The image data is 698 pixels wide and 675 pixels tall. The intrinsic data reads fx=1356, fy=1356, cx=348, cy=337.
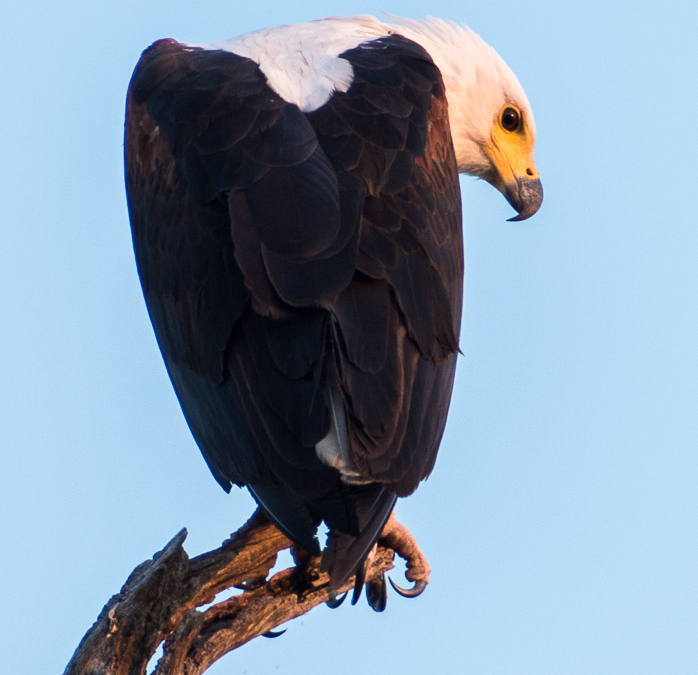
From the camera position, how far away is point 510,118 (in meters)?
8.43

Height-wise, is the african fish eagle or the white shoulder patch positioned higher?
the white shoulder patch

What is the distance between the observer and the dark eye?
8.41 m

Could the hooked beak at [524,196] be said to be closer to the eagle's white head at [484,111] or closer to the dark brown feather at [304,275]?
the eagle's white head at [484,111]

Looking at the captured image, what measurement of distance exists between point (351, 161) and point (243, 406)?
3.99 feet

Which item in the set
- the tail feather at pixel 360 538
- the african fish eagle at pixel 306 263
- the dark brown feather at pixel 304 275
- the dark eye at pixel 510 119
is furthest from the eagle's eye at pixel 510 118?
the tail feather at pixel 360 538

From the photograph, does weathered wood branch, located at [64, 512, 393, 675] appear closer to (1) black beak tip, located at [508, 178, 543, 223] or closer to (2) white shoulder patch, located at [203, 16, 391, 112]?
(2) white shoulder patch, located at [203, 16, 391, 112]

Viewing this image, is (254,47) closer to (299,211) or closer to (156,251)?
(156,251)

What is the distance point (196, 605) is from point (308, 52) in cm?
289

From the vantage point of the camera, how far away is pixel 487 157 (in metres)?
8.48

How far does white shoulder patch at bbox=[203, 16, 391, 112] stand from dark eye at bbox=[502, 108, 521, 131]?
3.05ft

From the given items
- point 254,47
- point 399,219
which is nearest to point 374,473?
point 399,219

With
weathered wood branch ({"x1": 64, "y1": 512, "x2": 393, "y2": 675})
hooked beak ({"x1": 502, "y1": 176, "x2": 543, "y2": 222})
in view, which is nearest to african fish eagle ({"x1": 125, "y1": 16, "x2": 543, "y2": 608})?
weathered wood branch ({"x1": 64, "y1": 512, "x2": 393, "y2": 675})

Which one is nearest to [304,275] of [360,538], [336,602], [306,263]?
[306,263]

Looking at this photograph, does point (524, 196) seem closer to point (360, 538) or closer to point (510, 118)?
point (510, 118)
